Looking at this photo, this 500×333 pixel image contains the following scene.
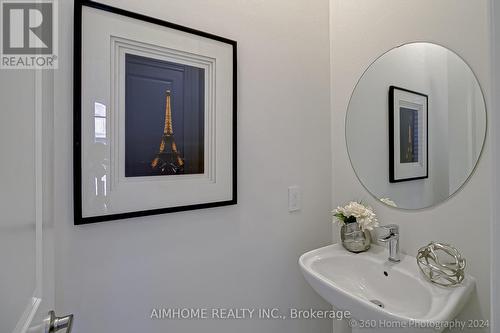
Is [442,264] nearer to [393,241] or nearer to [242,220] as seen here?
[393,241]

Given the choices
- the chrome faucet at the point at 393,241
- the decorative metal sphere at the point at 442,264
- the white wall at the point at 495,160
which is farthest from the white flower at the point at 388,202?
the white wall at the point at 495,160

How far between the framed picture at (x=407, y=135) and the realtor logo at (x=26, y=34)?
4.55 feet

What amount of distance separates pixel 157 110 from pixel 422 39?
1.21m

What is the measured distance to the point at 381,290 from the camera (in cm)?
123

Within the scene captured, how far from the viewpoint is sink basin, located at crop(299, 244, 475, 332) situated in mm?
893

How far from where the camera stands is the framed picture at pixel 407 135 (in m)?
1.30

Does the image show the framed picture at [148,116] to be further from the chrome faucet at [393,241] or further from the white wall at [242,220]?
the chrome faucet at [393,241]

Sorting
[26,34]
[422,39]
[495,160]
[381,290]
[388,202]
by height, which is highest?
[422,39]

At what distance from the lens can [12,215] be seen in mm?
452

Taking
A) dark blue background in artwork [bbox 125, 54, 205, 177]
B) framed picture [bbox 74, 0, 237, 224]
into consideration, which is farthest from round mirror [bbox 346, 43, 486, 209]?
dark blue background in artwork [bbox 125, 54, 205, 177]

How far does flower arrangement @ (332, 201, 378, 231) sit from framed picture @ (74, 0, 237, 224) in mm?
573

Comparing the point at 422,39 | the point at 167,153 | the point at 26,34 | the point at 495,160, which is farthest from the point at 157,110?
the point at 422,39

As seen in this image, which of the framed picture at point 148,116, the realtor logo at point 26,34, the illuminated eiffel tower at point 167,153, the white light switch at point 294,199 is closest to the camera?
the realtor logo at point 26,34

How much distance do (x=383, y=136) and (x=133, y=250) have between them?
1.26 m
